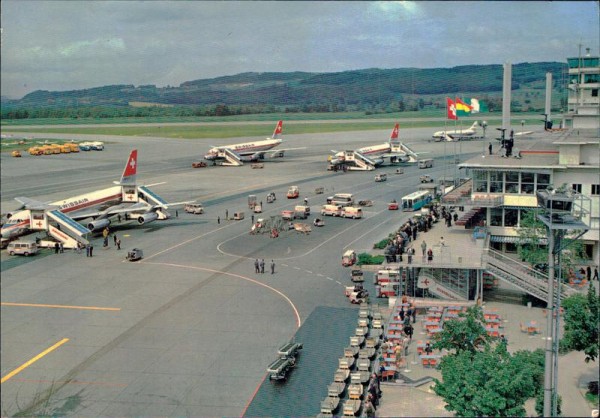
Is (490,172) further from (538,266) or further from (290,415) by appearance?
(290,415)

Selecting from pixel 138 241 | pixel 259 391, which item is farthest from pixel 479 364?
pixel 138 241

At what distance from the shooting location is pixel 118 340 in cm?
1333

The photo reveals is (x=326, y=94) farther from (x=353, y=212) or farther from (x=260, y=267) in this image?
(x=260, y=267)

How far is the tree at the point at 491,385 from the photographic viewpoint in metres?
9.29

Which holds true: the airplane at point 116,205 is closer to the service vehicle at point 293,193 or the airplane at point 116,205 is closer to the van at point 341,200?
the van at point 341,200

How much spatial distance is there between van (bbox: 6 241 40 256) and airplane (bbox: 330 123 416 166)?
36603mm

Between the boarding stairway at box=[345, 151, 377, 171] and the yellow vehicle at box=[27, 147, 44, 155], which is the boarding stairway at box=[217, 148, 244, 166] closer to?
the boarding stairway at box=[345, 151, 377, 171]

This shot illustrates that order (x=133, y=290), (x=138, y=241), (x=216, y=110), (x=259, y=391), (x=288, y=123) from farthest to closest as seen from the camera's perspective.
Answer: (x=288, y=123) → (x=216, y=110) → (x=138, y=241) → (x=133, y=290) → (x=259, y=391)

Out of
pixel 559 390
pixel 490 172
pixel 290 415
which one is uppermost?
pixel 490 172

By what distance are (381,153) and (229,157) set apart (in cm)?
1273

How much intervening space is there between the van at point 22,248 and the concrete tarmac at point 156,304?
0.97 feet

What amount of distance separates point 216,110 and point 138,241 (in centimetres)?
2936

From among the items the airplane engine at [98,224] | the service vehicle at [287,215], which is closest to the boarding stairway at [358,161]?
the service vehicle at [287,215]

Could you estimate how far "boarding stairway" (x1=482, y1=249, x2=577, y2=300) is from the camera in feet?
57.1
